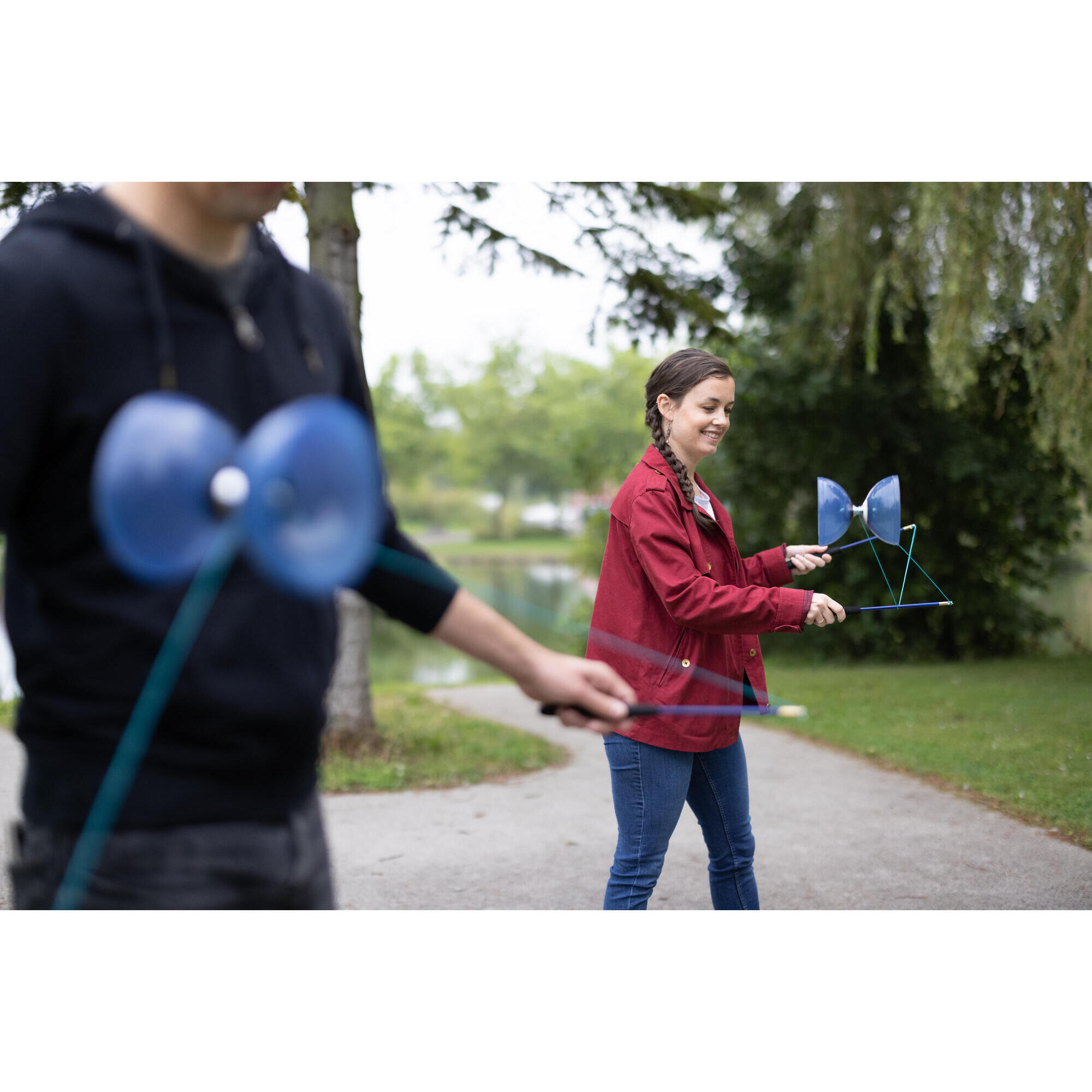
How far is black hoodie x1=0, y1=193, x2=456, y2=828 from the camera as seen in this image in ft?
3.01

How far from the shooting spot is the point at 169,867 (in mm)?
997

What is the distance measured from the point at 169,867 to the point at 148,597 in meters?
0.27

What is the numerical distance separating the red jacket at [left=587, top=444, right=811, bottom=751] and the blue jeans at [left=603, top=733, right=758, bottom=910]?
0.21 feet

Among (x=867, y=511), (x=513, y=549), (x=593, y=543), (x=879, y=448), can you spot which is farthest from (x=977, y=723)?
(x=513, y=549)

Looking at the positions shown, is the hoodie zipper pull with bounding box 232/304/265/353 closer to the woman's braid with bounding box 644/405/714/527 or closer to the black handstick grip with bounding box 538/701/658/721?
the black handstick grip with bounding box 538/701/658/721

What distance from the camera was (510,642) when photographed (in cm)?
120

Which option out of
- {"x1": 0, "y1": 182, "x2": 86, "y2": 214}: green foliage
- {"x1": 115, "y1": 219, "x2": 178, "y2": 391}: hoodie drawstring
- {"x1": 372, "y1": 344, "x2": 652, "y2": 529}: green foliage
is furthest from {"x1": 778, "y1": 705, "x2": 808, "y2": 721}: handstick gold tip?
{"x1": 372, "y1": 344, "x2": 652, "y2": 529}: green foliage

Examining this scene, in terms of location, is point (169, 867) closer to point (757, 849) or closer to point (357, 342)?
point (757, 849)

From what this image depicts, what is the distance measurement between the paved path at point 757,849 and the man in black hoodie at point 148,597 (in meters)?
2.46

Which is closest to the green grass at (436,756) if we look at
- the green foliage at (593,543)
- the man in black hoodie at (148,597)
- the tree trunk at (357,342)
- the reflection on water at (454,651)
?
the tree trunk at (357,342)

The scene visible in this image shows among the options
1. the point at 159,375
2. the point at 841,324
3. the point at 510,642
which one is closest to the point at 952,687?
the point at 841,324

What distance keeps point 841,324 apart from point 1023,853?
4704mm

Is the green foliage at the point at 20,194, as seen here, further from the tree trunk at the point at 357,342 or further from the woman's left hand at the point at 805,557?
the woman's left hand at the point at 805,557

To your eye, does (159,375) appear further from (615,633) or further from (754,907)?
(754,907)
